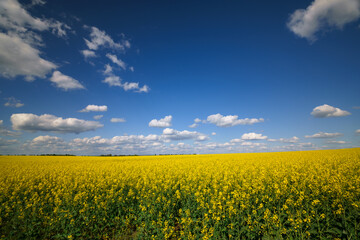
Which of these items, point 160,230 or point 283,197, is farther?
point 283,197

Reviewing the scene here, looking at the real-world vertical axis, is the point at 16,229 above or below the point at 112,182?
below

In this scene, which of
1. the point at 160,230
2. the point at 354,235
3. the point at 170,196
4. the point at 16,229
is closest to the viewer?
the point at 354,235

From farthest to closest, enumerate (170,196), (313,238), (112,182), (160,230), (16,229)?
(112,182)
(170,196)
(16,229)
(160,230)
(313,238)

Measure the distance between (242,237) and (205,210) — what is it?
1.54m

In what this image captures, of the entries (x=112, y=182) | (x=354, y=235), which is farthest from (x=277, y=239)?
(x=112, y=182)

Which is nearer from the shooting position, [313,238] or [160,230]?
[313,238]

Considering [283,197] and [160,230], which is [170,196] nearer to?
[160,230]

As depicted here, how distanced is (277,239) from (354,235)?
79.0 inches

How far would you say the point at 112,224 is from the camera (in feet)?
20.3

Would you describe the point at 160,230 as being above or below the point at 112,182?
below

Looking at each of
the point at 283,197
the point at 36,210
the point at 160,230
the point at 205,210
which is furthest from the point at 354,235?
the point at 36,210

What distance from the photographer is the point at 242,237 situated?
15.4 ft

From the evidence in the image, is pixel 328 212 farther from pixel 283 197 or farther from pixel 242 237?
pixel 242 237

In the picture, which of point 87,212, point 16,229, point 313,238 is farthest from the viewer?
point 87,212
